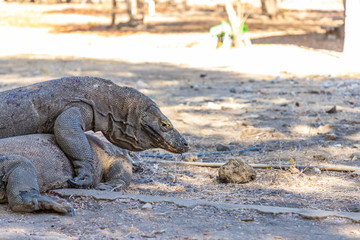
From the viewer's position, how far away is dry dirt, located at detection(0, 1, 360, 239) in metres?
3.19

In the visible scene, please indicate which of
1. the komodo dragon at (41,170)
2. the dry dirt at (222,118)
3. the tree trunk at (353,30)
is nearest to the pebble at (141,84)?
the dry dirt at (222,118)

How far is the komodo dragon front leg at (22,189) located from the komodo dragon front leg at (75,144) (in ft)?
1.23

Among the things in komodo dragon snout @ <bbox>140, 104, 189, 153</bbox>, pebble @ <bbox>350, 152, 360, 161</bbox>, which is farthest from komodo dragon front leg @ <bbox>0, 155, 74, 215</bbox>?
pebble @ <bbox>350, 152, 360, 161</bbox>

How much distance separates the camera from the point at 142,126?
430 cm

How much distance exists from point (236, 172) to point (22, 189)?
182 centimetres

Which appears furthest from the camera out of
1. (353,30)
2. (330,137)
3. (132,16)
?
(132,16)

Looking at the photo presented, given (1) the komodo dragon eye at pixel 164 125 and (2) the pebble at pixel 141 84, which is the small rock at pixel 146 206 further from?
(2) the pebble at pixel 141 84

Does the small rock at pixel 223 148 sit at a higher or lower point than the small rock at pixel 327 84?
higher

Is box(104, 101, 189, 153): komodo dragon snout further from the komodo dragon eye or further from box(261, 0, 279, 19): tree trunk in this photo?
box(261, 0, 279, 19): tree trunk

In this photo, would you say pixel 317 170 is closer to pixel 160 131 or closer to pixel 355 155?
pixel 355 155

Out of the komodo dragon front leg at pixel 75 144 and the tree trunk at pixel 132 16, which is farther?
the tree trunk at pixel 132 16

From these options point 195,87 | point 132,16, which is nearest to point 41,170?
point 195,87

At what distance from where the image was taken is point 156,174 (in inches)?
190

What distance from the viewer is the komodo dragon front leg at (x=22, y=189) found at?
3277 mm
